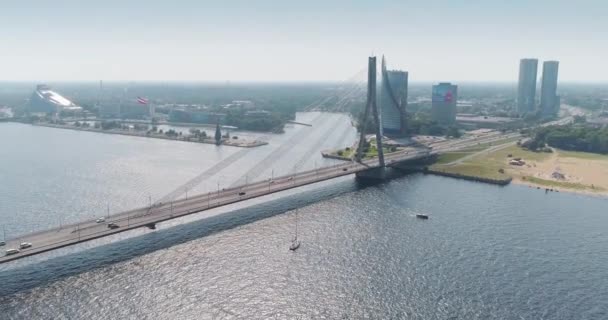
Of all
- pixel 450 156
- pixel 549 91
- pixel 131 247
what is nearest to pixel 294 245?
pixel 131 247

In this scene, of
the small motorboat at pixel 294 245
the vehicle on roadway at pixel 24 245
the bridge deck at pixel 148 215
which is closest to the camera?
the vehicle on roadway at pixel 24 245

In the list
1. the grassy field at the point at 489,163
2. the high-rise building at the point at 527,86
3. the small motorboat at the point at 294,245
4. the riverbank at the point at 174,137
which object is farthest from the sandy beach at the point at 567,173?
the high-rise building at the point at 527,86

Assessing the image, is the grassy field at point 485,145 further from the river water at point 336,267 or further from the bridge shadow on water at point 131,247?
the bridge shadow on water at point 131,247

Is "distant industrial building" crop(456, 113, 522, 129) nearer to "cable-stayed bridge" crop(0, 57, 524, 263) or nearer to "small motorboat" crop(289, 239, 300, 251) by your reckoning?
"cable-stayed bridge" crop(0, 57, 524, 263)

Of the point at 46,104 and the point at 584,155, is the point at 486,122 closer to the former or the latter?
the point at 584,155

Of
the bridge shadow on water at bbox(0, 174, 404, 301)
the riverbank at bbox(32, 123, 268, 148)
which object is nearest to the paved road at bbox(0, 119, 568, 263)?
the bridge shadow on water at bbox(0, 174, 404, 301)

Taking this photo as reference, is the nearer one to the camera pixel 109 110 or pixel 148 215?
pixel 148 215

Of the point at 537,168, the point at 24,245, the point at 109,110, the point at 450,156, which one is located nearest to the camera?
the point at 24,245

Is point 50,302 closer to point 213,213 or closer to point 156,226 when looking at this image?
point 156,226
